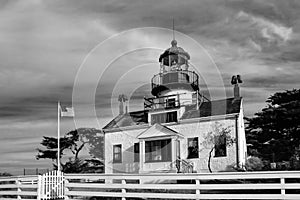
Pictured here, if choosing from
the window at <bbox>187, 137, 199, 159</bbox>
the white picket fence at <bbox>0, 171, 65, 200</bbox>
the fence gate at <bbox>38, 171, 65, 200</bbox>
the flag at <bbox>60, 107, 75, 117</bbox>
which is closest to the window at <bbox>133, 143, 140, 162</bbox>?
the window at <bbox>187, 137, 199, 159</bbox>

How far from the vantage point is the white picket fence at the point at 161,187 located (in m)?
9.64

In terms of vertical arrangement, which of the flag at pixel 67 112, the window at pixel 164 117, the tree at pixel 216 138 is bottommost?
the tree at pixel 216 138

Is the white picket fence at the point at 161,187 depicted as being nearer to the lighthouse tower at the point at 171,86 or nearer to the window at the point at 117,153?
the window at the point at 117,153

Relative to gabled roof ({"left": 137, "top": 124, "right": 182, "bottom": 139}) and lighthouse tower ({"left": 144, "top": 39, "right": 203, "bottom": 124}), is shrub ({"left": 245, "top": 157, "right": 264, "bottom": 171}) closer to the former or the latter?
gabled roof ({"left": 137, "top": 124, "right": 182, "bottom": 139})

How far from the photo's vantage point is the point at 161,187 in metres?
11.4

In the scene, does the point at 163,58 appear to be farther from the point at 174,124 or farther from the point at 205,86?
the point at 174,124

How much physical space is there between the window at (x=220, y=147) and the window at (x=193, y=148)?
1510mm

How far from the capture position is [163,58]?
109 feet

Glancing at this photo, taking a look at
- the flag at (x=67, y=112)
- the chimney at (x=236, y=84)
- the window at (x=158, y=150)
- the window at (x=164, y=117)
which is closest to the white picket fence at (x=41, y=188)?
the flag at (x=67, y=112)

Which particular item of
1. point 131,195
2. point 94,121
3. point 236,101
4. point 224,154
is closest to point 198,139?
point 224,154

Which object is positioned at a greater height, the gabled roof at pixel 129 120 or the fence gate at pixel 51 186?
the gabled roof at pixel 129 120

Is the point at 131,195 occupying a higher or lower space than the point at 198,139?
lower

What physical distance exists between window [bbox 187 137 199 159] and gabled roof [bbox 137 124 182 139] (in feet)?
3.78

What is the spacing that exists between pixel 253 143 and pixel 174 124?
11007mm
